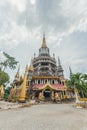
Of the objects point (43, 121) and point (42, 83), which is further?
point (42, 83)

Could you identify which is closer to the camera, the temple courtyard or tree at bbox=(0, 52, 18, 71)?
the temple courtyard

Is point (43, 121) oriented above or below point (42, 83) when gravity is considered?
below

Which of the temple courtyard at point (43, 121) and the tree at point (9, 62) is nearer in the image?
the temple courtyard at point (43, 121)

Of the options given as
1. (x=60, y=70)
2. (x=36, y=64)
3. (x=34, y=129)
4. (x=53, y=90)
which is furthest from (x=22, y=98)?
(x=60, y=70)

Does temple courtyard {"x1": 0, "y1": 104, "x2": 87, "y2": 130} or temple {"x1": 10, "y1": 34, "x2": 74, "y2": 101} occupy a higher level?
temple {"x1": 10, "y1": 34, "x2": 74, "y2": 101}

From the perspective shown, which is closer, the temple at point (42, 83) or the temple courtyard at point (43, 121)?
the temple courtyard at point (43, 121)

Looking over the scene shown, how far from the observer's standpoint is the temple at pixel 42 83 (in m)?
32.1

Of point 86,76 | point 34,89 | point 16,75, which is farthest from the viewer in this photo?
point 16,75

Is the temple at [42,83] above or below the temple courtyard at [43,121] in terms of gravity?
above

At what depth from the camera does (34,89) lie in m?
32.7

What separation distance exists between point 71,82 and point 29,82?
13.7 metres

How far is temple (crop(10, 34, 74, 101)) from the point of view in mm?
32125

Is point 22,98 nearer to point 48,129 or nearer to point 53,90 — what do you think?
point 53,90

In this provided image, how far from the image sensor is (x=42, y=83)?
3572 cm
